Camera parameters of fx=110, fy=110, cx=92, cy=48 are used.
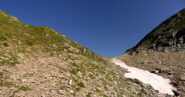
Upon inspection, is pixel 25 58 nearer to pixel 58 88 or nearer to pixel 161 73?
pixel 58 88

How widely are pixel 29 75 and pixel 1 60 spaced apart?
4.29 m

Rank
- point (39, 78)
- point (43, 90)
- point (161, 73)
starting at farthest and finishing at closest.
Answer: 1. point (161, 73)
2. point (39, 78)
3. point (43, 90)

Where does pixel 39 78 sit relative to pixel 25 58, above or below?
below

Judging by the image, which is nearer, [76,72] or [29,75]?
[29,75]

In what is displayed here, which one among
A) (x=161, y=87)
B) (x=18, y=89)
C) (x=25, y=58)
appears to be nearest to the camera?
(x=18, y=89)

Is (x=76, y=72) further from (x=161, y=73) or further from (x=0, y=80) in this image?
(x=161, y=73)

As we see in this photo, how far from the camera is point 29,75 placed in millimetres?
12812

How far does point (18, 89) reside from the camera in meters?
10.2

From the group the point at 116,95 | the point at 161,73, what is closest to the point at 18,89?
the point at 116,95

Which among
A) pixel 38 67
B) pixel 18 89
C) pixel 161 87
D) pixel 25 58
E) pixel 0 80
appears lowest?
pixel 161 87

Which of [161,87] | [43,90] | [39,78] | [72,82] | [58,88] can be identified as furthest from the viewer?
[161,87]

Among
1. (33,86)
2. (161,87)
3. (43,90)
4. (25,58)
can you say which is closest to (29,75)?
(33,86)

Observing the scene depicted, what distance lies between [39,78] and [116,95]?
34.1 feet

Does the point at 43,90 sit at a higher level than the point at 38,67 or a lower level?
lower
